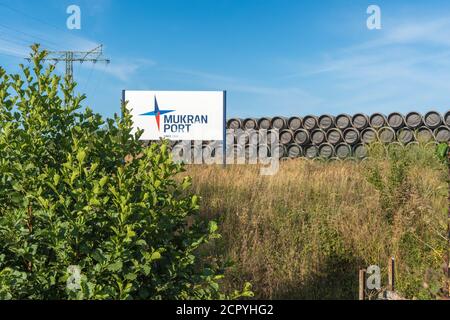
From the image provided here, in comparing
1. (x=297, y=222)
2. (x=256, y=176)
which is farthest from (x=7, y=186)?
(x=256, y=176)

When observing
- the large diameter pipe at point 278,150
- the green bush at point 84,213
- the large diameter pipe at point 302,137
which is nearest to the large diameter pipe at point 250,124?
the large diameter pipe at point 278,150

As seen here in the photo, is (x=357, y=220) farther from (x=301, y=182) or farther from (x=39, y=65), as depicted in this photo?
(x=39, y=65)

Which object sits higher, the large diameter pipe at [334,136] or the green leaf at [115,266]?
the large diameter pipe at [334,136]

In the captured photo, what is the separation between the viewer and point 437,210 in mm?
7703

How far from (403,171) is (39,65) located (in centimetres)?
631

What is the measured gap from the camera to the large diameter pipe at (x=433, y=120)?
18609 millimetres

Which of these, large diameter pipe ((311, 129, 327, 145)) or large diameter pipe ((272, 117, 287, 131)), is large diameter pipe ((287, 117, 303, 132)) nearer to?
large diameter pipe ((272, 117, 287, 131))

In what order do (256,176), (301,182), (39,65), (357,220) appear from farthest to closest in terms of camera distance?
1. (256,176)
2. (301,182)
3. (357,220)
4. (39,65)

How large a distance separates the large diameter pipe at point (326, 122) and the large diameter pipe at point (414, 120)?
9.57ft

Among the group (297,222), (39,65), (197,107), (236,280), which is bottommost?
(236,280)

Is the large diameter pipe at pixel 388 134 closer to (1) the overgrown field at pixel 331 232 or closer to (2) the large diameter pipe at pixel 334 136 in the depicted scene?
(2) the large diameter pipe at pixel 334 136

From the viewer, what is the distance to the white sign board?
1673 cm

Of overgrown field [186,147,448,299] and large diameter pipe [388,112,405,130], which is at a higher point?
large diameter pipe [388,112,405,130]

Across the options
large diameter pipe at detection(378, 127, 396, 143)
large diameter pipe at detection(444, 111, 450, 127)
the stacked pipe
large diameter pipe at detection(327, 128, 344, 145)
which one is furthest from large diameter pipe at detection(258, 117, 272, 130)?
large diameter pipe at detection(444, 111, 450, 127)
